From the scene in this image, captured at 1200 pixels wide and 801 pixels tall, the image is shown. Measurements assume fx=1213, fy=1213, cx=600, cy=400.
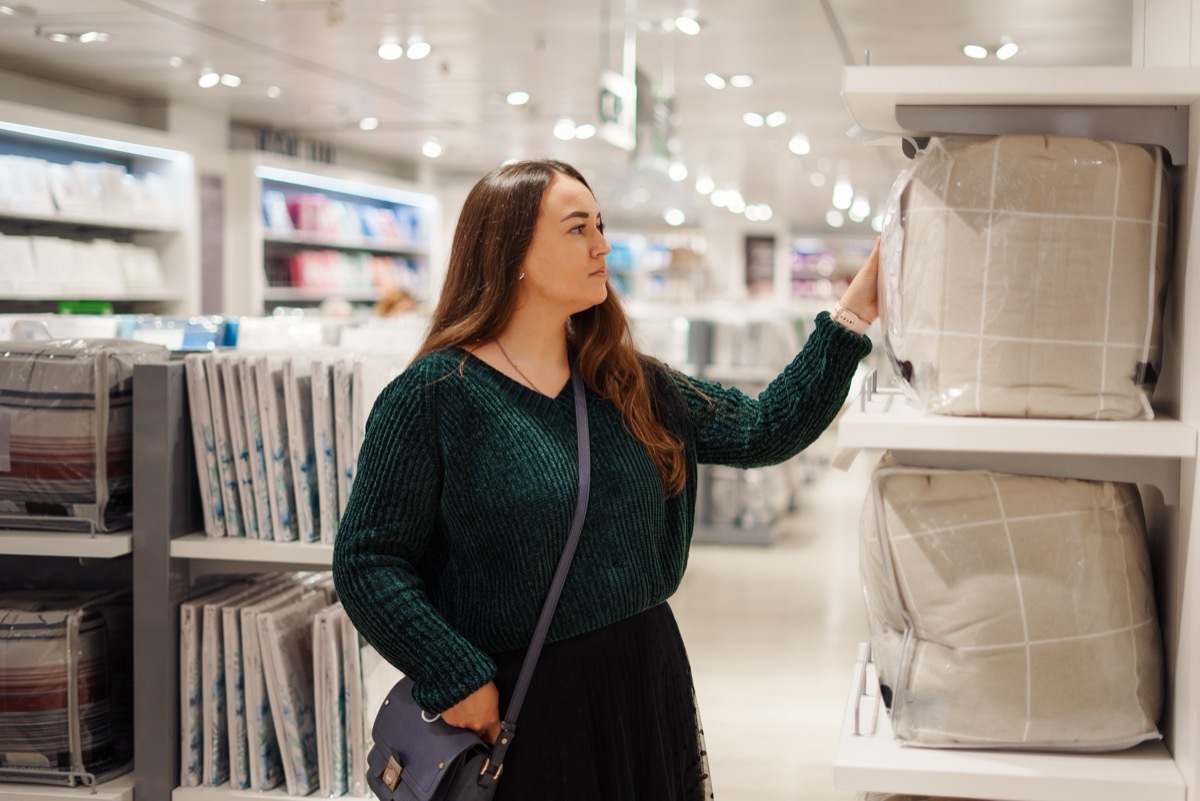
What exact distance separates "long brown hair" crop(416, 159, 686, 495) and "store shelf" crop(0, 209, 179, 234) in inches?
232

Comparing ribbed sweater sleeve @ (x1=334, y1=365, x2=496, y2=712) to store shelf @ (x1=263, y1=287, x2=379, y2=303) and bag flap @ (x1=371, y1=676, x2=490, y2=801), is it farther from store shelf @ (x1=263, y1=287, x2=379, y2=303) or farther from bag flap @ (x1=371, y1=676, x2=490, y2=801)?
store shelf @ (x1=263, y1=287, x2=379, y2=303)

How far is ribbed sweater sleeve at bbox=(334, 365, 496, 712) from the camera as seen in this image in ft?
5.64

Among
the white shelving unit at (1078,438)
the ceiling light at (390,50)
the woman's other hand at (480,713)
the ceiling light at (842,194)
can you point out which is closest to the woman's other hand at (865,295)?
the white shelving unit at (1078,438)

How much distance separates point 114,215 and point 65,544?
5830 mm

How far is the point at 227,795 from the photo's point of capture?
8.48 feet

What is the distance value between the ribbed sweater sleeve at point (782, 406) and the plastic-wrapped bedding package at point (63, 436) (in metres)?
1.29

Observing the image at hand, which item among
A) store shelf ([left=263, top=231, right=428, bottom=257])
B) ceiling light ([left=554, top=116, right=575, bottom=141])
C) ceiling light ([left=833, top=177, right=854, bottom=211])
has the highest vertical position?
ceiling light ([left=833, top=177, right=854, bottom=211])

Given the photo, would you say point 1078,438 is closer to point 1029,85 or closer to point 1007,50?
point 1029,85

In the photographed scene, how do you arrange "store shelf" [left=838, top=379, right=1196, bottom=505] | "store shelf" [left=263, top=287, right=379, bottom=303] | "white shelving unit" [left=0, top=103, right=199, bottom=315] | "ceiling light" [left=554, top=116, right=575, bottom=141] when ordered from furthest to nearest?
"store shelf" [left=263, top=287, right=379, bottom=303] → "ceiling light" [left=554, top=116, right=575, bottom=141] → "white shelving unit" [left=0, top=103, right=199, bottom=315] → "store shelf" [left=838, top=379, right=1196, bottom=505]

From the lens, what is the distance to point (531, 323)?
6.20 feet

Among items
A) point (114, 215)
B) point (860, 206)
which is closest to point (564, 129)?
point (114, 215)

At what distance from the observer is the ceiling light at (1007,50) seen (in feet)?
21.3

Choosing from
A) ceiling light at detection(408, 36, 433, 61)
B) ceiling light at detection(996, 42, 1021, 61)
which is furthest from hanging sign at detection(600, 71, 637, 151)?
ceiling light at detection(996, 42, 1021, 61)

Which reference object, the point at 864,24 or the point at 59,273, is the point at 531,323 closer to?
the point at 864,24
